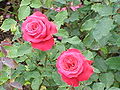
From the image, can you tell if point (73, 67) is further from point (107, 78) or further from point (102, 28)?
point (107, 78)

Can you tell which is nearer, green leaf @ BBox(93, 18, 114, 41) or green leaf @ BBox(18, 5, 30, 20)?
green leaf @ BBox(93, 18, 114, 41)

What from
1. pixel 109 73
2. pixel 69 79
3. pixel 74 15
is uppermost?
pixel 74 15

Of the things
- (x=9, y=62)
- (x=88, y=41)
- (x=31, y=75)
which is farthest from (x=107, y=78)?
(x=9, y=62)

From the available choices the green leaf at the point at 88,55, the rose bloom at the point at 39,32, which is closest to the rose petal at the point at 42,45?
the rose bloom at the point at 39,32

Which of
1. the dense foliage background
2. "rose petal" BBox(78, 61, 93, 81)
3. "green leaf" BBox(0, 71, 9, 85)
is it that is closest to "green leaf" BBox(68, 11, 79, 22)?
the dense foliage background

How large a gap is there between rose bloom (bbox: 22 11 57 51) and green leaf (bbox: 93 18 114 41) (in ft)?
0.61

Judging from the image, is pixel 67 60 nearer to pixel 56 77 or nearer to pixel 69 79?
pixel 69 79

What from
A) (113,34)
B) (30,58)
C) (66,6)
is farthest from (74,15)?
(30,58)

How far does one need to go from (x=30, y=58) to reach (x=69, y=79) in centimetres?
42

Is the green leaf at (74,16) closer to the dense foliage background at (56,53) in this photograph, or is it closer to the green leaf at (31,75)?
the dense foliage background at (56,53)

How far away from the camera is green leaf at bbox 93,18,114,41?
1.27 meters

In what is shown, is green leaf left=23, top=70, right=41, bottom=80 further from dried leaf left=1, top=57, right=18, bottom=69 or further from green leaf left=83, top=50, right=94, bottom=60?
green leaf left=83, top=50, right=94, bottom=60

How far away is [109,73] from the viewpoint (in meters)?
1.50

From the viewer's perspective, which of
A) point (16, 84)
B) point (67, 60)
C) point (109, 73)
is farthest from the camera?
point (109, 73)
